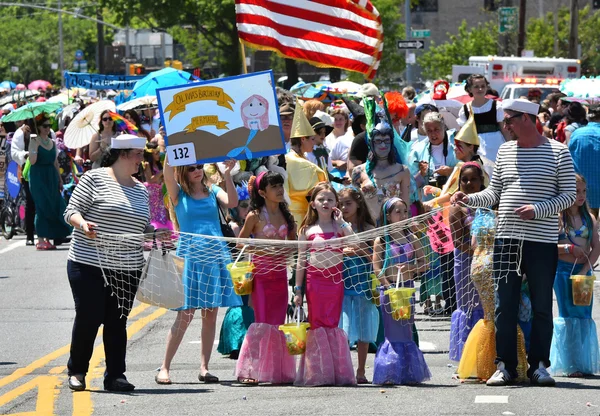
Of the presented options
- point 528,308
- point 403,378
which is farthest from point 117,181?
point 528,308

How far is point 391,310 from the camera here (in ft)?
30.2

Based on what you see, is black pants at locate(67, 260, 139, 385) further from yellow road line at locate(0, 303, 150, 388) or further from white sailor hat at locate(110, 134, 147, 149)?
white sailor hat at locate(110, 134, 147, 149)

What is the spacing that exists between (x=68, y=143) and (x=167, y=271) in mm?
9954

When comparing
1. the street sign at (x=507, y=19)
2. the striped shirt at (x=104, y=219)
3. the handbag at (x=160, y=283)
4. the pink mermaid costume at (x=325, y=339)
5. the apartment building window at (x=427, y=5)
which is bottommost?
the pink mermaid costume at (x=325, y=339)

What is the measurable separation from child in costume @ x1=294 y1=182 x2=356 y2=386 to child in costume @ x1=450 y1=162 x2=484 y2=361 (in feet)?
2.93

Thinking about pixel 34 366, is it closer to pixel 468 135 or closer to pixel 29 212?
pixel 468 135

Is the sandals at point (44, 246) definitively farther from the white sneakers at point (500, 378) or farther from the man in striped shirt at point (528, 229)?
the white sneakers at point (500, 378)

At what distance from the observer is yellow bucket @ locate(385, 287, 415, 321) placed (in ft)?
29.9

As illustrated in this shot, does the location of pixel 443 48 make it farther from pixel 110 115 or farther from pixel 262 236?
pixel 262 236

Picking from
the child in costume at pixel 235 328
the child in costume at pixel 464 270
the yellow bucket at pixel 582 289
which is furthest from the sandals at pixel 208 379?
the yellow bucket at pixel 582 289

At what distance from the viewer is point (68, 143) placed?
61.4 ft

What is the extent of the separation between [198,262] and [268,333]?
71cm

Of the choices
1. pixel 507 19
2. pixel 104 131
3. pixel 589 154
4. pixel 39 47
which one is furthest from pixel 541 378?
pixel 39 47

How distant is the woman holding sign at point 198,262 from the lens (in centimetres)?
940
